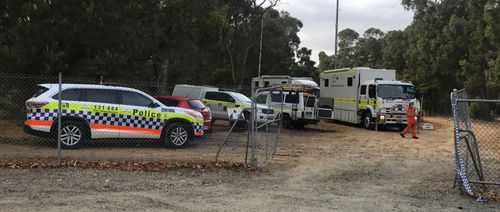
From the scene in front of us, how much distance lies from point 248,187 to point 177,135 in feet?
17.5

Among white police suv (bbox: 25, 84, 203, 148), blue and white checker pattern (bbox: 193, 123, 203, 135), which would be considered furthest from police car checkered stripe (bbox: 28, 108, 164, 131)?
blue and white checker pattern (bbox: 193, 123, 203, 135)

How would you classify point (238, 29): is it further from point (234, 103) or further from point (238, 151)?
point (238, 151)

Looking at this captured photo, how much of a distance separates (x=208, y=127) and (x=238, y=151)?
261cm

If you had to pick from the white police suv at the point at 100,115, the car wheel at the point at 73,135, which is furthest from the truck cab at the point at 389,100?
the car wheel at the point at 73,135

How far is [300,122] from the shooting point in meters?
23.8

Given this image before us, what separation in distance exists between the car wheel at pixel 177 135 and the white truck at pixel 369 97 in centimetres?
1223

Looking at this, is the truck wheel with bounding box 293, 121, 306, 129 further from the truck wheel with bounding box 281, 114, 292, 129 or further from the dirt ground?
the dirt ground

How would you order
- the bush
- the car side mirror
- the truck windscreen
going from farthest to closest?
the bush, the truck windscreen, the car side mirror

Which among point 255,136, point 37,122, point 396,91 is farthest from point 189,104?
point 396,91

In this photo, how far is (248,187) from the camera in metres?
9.02

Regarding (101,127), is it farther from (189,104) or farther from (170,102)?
(189,104)

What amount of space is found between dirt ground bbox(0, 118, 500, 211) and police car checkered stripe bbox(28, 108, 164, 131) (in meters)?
0.73

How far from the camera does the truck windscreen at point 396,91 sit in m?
23.8

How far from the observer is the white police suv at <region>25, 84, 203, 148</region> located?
12336 mm
